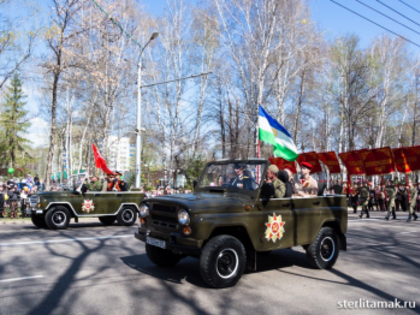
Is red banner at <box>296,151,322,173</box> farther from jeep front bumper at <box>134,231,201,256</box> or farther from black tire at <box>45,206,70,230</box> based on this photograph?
jeep front bumper at <box>134,231,201,256</box>

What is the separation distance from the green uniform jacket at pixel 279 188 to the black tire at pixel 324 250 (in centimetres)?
122

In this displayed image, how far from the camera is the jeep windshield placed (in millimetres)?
6613

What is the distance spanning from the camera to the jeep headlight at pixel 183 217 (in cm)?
564

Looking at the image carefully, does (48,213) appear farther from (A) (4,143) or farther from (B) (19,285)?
(A) (4,143)

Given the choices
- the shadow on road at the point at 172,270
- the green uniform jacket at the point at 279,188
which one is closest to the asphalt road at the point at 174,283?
the shadow on road at the point at 172,270

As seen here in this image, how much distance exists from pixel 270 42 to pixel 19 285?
22858 millimetres

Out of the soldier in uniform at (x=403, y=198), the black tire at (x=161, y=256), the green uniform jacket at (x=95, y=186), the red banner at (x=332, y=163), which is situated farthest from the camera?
the soldier in uniform at (x=403, y=198)

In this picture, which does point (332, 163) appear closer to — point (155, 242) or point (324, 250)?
point (324, 250)

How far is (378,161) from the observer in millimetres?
22906

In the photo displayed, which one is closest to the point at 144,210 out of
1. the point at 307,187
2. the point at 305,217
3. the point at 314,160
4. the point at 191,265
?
the point at 191,265

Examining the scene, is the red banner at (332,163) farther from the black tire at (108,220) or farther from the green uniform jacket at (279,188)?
the green uniform jacket at (279,188)

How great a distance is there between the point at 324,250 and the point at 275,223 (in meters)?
1.66

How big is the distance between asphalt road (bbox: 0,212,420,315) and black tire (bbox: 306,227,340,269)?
0.17 meters
